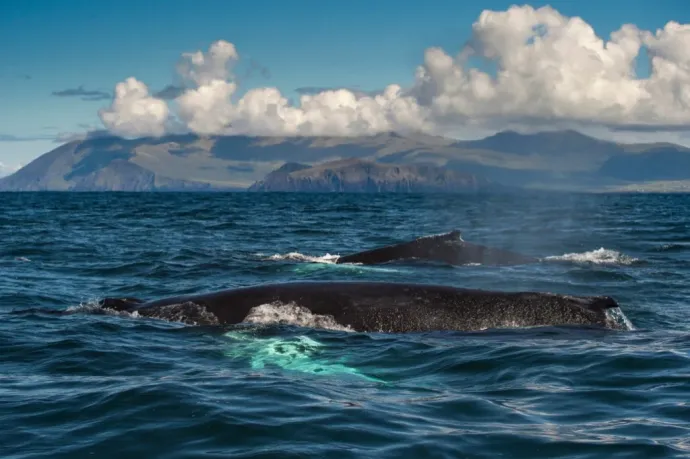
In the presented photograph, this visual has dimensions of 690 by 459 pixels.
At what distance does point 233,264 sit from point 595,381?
17.3 metres

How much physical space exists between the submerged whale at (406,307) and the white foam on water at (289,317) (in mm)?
39

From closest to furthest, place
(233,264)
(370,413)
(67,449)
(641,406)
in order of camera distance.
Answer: (67,449), (370,413), (641,406), (233,264)

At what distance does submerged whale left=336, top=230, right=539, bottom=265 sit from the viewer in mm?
25875

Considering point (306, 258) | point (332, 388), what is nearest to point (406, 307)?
point (332, 388)

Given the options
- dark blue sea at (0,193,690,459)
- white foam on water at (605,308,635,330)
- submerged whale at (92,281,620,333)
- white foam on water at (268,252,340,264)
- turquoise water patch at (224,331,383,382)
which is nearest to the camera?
dark blue sea at (0,193,690,459)

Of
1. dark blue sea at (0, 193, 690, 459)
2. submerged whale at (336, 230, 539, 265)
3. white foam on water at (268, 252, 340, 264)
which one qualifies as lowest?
dark blue sea at (0, 193, 690, 459)

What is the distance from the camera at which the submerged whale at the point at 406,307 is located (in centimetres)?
1362

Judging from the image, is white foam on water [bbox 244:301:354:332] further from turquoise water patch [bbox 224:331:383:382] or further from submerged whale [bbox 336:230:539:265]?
submerged whale [bbox 336:230:539:265]

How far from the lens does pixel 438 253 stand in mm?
26078

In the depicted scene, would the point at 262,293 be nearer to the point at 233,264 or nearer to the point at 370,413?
A: the point at 370,413

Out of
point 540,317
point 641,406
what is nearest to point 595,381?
point 641,406

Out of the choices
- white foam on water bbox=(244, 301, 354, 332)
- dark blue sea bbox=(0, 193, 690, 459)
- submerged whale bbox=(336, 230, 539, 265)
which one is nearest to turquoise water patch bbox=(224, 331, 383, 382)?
dark blue sea bbox=(0, 193, 690, 459)

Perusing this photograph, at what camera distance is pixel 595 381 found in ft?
34.9

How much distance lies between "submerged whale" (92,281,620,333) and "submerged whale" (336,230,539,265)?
11.4 meters
